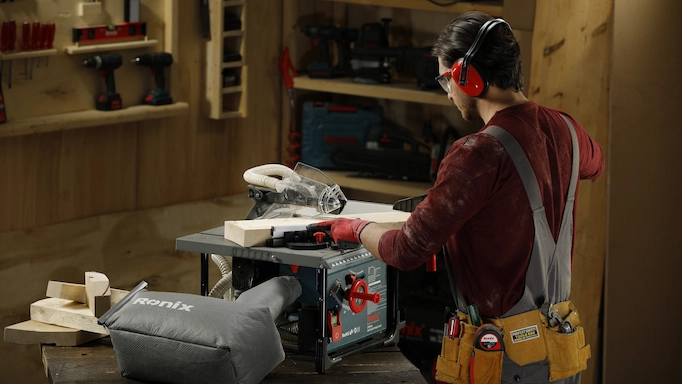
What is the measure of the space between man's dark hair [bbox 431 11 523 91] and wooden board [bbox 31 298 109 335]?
1.06 meters

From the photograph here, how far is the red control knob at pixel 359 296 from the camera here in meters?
2.23

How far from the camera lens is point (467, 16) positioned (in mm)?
2031

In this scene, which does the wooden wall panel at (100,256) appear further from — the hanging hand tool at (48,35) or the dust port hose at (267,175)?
the dust port hose at (267,175)

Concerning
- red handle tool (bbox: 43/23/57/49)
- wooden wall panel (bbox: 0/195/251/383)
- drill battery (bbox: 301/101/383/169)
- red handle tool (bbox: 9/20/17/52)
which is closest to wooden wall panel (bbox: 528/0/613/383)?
drill battery (bbox: 301/101/383/169)

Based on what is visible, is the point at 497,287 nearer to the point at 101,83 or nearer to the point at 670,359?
the point at 670,359

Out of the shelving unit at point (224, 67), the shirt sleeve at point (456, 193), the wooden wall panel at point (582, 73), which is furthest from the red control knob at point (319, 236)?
the shelving unit at point (224, 67)

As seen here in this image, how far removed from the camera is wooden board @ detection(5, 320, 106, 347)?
7.51 ft

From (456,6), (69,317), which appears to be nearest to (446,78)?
(69,317)

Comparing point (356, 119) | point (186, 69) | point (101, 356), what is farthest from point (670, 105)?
point (101, 356)

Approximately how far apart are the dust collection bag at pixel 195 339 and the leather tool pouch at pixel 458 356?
1.21 feet

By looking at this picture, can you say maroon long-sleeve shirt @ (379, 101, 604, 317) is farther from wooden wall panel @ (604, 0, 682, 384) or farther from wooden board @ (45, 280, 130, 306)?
wooden wall panel @ (604, 0, 682, 384)

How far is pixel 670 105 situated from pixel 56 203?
228 cm

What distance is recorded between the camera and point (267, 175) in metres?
2.53

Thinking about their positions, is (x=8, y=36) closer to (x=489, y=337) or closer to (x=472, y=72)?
(x=472, y=72)
